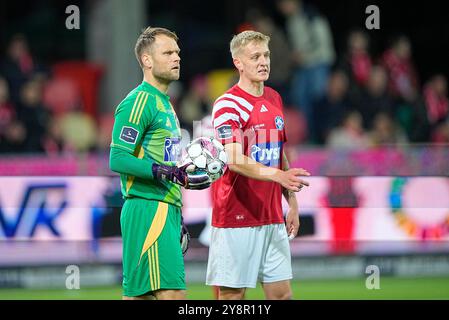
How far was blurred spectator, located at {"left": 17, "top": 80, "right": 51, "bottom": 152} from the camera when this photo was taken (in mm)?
13555

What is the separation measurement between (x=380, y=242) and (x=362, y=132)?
9.39 ft

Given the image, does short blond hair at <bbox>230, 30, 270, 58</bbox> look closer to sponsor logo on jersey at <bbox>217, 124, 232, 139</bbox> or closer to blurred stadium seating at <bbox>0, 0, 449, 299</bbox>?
sponsor logo on jersey at <bbox>217, 124, 232, 139</bbox>

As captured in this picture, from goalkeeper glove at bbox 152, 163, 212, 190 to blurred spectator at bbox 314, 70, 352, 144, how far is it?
24.8ft

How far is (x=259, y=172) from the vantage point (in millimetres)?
7000

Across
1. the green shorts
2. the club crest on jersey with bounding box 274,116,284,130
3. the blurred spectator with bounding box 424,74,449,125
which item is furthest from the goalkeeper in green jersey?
the blurred spectator with bounding box 424,74,449,125

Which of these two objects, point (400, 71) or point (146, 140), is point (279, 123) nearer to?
point (146, 140)

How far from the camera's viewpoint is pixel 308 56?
14.5 m

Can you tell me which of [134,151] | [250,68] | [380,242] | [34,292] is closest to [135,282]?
[134,151]

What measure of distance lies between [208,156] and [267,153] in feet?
2.24

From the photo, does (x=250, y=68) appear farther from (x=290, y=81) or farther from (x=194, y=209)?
(x=290, y=81)

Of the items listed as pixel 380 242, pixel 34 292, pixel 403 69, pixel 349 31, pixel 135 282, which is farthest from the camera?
pixel 349 31

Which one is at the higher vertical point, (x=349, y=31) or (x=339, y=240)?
(x=349, y=31)
